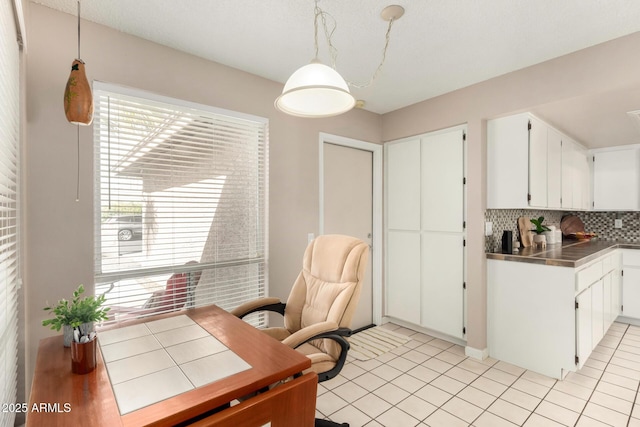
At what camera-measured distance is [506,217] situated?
3.37 m

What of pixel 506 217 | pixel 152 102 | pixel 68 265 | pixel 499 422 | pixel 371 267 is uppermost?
pixel 152 102

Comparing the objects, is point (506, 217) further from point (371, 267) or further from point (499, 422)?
point (499, 422)

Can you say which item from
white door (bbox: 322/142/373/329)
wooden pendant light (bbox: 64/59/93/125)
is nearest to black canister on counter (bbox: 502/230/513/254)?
white door (bbox: 322/142/373/329)

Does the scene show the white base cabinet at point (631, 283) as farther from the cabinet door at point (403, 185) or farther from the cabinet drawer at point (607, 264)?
the cabinet door at point (403, 185)

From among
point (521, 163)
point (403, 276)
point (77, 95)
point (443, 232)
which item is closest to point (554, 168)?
point (521, 163)

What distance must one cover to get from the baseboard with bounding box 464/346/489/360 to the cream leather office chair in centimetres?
177

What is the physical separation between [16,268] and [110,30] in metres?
1.58

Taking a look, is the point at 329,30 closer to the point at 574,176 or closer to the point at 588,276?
the point at 588,276

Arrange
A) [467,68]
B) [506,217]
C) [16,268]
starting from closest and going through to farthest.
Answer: [16,268], [467,68], [506,217]

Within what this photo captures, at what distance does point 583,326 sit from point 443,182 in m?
1.69

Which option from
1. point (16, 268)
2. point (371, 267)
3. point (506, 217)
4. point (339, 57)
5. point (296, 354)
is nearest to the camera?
point (296, 354)

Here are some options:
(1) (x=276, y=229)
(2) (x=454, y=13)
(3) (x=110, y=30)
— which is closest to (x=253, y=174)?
(1) (x=276, y=229)

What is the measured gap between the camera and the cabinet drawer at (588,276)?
2.55 metres

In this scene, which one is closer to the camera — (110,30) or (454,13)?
(454,13)
